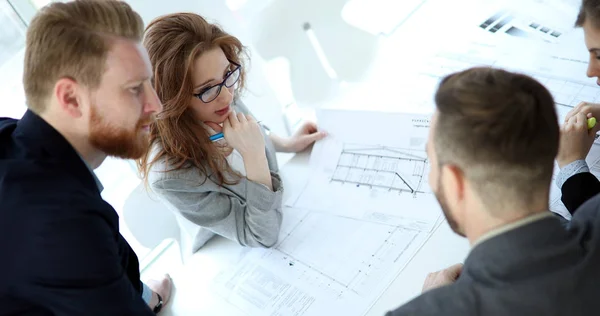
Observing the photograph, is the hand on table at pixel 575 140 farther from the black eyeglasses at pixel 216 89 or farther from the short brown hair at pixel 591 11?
the black eyeglasses at pixel 216 89

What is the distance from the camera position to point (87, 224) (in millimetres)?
821

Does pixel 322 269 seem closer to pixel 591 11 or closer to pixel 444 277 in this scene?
pixel 444 277

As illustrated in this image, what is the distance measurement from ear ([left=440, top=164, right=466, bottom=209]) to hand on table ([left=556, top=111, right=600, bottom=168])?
0.42 meters

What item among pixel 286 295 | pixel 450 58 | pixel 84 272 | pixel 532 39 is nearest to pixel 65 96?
pixel 84 272

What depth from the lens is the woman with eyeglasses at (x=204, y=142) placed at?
3.72ft

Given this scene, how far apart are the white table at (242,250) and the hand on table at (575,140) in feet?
0.92

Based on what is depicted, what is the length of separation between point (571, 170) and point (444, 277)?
1.20 ft

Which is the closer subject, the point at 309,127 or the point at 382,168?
the point at 382,168

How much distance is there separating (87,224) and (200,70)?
18.8 inches

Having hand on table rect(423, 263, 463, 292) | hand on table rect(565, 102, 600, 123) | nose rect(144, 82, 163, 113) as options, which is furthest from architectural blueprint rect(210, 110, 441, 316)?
nose rect(144, 82, 163, 113)

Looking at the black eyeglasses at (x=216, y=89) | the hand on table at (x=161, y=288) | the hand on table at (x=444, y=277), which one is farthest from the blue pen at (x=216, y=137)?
the hand on table at (x=444, y=277)

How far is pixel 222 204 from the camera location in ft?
4.01

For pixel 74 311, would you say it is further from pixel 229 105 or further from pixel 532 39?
pixel 532 39

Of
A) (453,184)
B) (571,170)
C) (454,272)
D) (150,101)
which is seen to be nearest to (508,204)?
(453,184)
